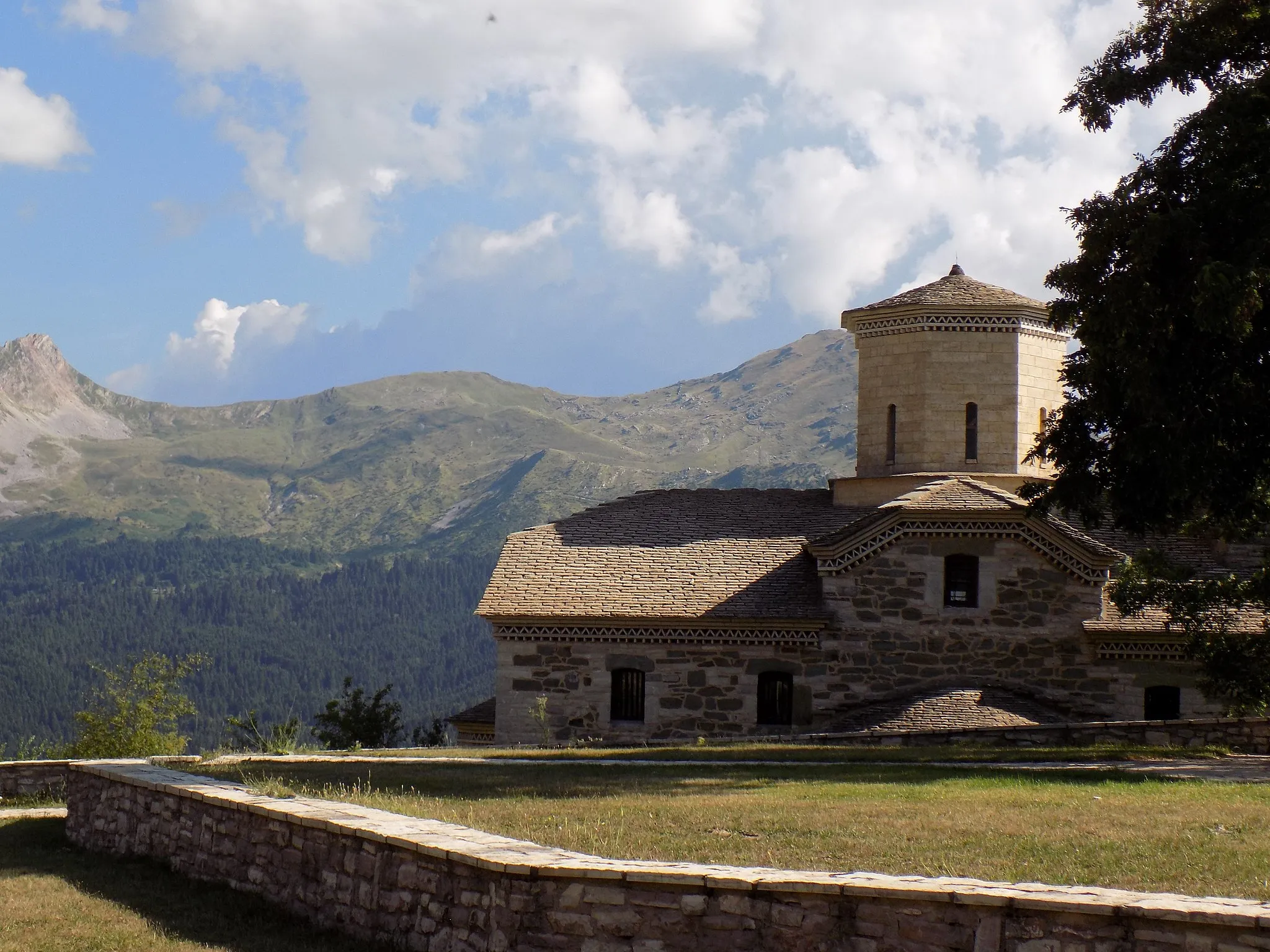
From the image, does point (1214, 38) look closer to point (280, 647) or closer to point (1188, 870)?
point (1188, 870)

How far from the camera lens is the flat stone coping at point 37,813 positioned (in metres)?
18.0

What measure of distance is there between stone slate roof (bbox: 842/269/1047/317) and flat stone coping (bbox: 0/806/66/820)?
1972 cm

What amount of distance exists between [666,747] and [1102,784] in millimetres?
8866

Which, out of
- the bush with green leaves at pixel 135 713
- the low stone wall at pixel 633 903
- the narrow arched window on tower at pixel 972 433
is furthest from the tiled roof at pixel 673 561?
the low stone wall at pixel 633 903

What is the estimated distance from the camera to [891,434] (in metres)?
32.0

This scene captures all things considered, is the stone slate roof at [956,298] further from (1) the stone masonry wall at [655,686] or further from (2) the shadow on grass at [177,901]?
(2) the shadow on grass at [177,901]

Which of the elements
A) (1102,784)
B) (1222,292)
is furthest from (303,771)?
(1222,292)

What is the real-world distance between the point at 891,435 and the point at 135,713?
1713 centimetres

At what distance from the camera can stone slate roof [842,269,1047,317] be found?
31.5 metres

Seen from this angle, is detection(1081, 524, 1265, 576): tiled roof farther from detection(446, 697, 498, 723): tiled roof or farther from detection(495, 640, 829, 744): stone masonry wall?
detection(446, 697, 498, 723): tiled roof

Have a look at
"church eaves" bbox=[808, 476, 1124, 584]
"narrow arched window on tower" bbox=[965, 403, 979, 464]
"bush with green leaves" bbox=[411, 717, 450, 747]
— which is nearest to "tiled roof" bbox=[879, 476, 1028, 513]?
"church eaves" bbox=[808, 476, 1124, 584]

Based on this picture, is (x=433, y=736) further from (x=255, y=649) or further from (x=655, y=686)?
(x=255, y=649)

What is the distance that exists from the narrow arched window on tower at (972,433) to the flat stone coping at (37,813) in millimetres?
19402

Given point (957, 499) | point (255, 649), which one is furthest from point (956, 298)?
point (255, 649)
